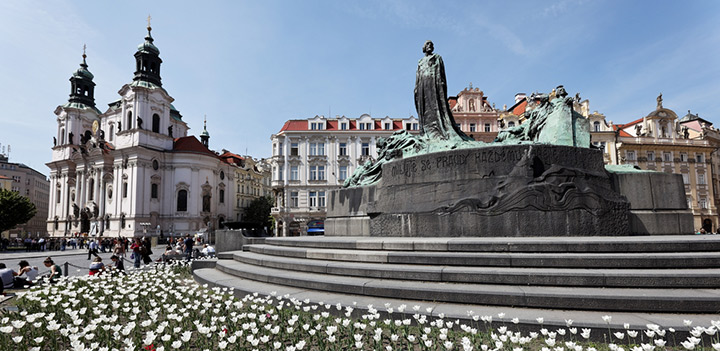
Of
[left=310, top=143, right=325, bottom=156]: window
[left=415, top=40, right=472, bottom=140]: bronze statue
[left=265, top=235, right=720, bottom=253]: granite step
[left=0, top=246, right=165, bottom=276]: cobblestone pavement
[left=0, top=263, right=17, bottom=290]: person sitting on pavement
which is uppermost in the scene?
[left=310, top=143, right=325, bottom=156]: window

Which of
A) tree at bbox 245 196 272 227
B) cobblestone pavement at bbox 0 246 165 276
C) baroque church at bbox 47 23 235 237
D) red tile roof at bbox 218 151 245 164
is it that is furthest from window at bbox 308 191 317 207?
red tile roof at bbox 218 151 245 164

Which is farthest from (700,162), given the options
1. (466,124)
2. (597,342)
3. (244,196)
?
(244,196)

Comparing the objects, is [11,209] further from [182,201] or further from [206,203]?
[206,203]

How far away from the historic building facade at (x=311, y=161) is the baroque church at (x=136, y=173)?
Result: 1462 centimetres

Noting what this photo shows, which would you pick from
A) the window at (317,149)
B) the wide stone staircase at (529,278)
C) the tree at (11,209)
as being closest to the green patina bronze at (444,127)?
the wide stone staircase at (529,278)

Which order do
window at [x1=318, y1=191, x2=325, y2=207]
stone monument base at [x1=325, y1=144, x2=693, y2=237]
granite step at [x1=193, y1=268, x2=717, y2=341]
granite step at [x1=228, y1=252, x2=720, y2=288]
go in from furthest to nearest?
window at [x1=318, y1=191, x2=325, y2=207]
stone monument base at [x1=325, y1=144, x2=693, y2=237]
granite step at [x1=228, y1=252, x2=720, y2=288]
granite step at [x1=193, y1=268, x2=717, y2=341]

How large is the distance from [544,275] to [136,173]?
5710cm

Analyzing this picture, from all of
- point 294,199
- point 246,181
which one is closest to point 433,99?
point 294,199

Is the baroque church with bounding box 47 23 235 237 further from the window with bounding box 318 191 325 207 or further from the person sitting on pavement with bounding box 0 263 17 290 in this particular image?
the person sitting on pavement with bounding box 0 263 17 290

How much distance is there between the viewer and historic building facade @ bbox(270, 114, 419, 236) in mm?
48781

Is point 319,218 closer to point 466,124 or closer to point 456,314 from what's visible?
point 466,124

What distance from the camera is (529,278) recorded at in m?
5.58

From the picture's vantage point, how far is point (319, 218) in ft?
158

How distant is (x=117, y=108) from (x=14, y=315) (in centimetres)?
6438
